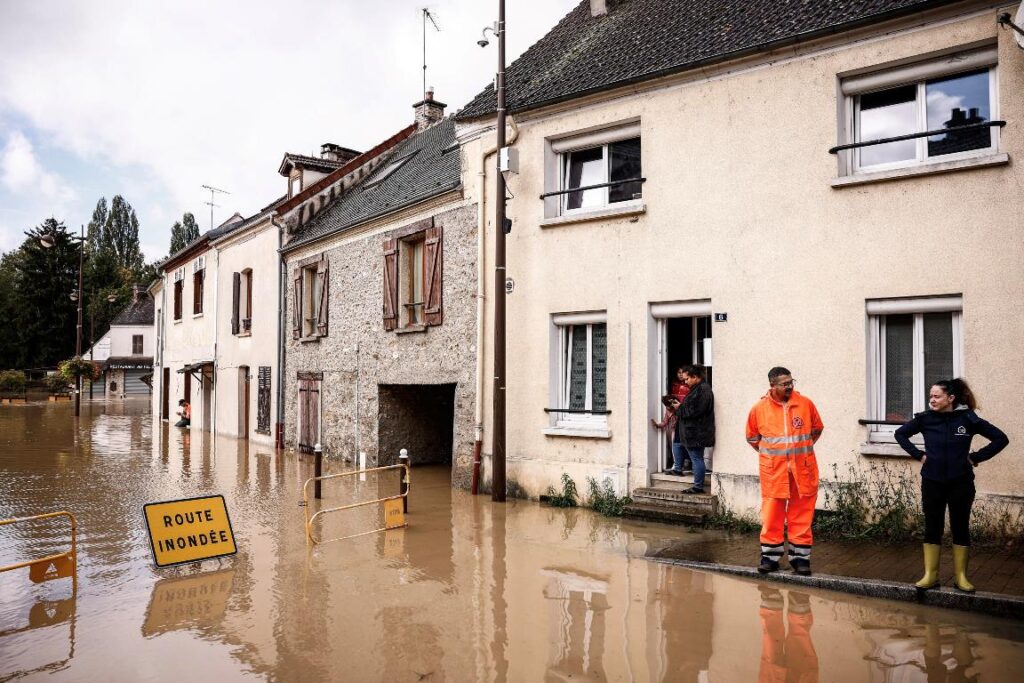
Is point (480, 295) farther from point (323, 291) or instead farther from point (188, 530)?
point (323, 291)

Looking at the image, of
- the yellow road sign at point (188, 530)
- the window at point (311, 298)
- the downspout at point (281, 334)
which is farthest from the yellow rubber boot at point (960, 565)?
the downspout at point (281, 334)

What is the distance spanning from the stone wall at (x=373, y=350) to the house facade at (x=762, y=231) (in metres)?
1.15

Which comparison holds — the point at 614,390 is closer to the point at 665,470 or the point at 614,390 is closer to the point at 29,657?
the point at 665,470

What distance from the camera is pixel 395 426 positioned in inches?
590

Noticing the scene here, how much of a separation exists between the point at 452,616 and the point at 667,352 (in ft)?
17.3

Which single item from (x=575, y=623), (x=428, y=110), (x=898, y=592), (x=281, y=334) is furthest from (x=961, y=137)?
(x=428, y=110)

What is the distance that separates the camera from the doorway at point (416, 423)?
14875mm

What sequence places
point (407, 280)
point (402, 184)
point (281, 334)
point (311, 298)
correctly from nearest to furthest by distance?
point (407, 280), point (402, 184), point (311, 298), point (281, 334)

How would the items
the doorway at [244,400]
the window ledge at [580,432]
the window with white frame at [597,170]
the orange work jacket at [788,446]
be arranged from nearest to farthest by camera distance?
the orange work jacket at [788,446] < the window ledge at [580,432] < the window with white frame at [597,170] < the doorway at [244,400]

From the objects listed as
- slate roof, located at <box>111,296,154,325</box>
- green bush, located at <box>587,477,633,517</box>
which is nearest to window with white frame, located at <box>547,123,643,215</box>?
green bush, located at <box>587,477,633,517</box>

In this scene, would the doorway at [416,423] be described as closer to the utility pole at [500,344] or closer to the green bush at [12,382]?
the utility pole at [500,344]

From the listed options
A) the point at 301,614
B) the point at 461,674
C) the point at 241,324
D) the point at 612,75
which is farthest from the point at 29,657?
the point at 241,324

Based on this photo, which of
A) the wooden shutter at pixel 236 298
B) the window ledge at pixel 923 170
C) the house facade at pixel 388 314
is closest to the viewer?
the window ledge at pixel 923 170

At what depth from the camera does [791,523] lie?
6.52 meters
